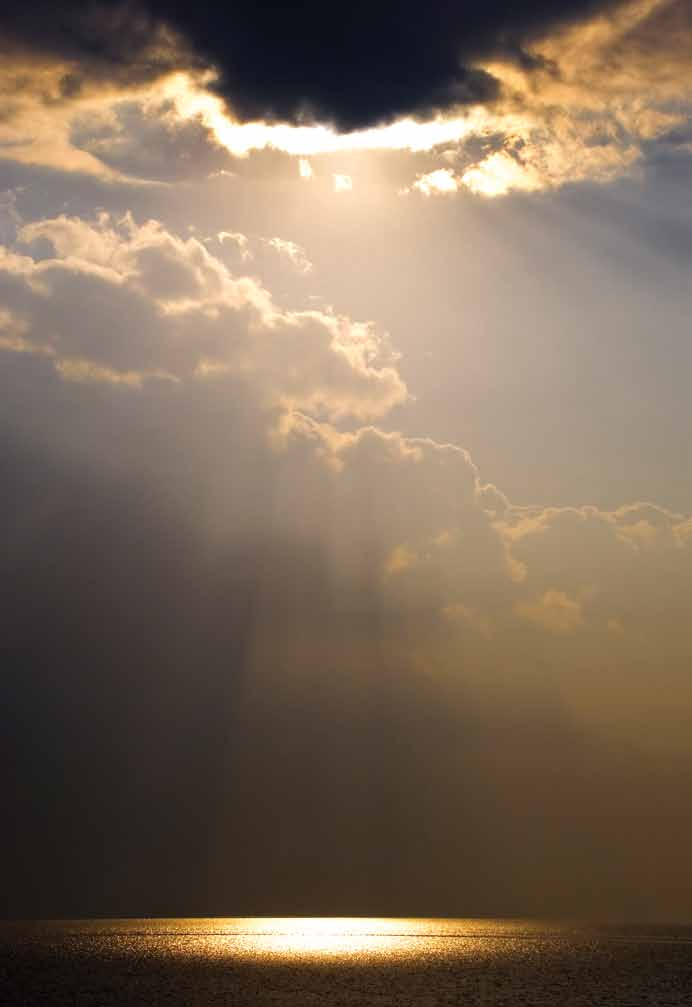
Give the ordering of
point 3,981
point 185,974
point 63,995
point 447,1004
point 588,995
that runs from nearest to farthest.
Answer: point 447,1004 → point 63,995 → point 588,995 → point 3,981 → point 185,974

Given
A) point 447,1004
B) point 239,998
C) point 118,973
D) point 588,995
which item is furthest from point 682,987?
point 118,973

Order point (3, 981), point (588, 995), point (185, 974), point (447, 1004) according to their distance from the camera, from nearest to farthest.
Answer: point (447, 1004), point (588, 995), point (3, 981), point (185, 974)

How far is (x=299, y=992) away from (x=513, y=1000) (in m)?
30.6

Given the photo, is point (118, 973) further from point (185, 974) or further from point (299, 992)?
point (299, 992)

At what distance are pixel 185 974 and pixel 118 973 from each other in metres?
11.3

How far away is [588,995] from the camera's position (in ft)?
503

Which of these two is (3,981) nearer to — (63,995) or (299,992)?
(63,995)

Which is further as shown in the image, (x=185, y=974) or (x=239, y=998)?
(x=185, y=974)

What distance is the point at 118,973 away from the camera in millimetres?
192875

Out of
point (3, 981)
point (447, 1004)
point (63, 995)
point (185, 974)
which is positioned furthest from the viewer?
point (185, 974)

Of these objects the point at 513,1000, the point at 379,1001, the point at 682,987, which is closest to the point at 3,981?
the point at 379,1001

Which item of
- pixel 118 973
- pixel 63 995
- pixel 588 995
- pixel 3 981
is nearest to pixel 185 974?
pixel 118 973

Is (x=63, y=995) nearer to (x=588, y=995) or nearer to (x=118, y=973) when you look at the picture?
(x=118, y=973)

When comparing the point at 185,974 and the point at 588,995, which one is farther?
the point at 185,974
